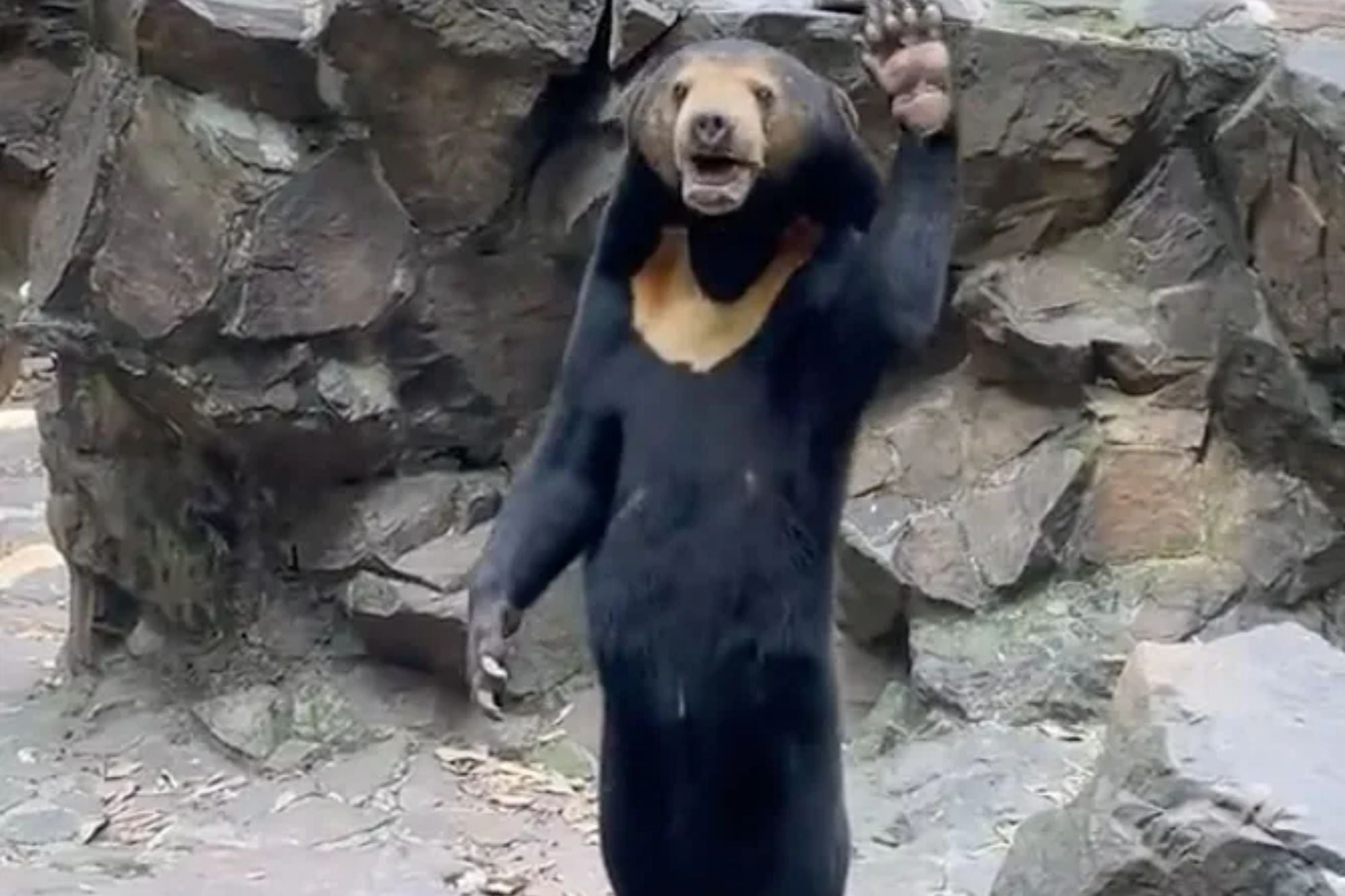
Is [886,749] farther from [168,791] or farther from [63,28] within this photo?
[63,28]

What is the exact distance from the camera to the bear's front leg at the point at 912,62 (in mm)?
3002

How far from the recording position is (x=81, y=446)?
20.8 feet

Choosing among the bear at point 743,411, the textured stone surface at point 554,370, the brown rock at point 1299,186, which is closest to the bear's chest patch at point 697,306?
the bear at point 743,411

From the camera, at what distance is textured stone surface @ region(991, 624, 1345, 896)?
3285 mm

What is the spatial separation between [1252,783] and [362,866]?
8.05ft

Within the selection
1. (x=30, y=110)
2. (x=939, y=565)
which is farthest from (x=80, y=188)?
(x=939, y=565)

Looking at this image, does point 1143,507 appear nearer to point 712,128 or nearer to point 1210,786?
point 1210,786

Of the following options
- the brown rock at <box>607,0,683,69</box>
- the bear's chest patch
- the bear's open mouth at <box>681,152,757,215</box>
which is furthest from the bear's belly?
the brown rock at <box>607,0,683,69</box>

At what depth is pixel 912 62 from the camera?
300cm

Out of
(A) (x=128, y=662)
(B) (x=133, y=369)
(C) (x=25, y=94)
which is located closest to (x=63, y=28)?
(C) (x=25, y=94)

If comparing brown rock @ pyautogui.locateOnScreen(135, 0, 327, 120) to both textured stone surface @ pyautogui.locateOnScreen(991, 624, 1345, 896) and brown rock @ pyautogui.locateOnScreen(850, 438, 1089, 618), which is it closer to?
brown rock @ pyautogui.locateOnScreen(850, 438, 1089, 618)

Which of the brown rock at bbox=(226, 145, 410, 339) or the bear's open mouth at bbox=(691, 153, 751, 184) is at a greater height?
the bear's open mouth at bbox=(691, 153, 751, 184)

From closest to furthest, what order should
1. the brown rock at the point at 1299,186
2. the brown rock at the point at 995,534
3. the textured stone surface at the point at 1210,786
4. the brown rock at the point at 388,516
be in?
the textured stone surface at the point at 1210,786 → the brown rock at the point at 1299,186 → the brown rock at the point at 995,534 → the brown rock at the point at 388,516

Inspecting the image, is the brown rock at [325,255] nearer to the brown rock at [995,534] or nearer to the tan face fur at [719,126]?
the brown rock at [995,534]
